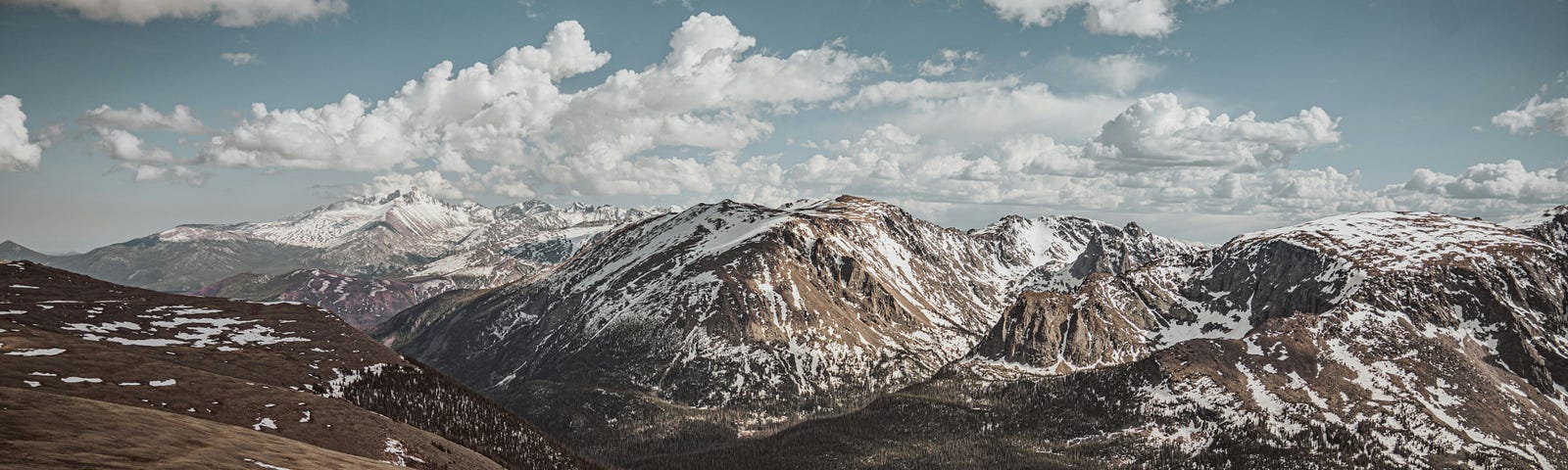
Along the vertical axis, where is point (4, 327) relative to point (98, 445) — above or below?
above

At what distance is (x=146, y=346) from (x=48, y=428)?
430ft

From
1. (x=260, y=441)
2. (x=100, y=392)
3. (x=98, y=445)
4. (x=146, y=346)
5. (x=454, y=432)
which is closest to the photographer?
(x=98, y=445)

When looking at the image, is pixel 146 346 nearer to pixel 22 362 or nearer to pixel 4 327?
pixel 4 327

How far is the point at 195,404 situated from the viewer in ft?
400

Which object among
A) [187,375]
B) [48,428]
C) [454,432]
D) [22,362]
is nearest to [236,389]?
[187,375]

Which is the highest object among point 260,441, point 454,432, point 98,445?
point 98,445

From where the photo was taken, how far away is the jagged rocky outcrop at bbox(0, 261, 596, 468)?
2766 inches

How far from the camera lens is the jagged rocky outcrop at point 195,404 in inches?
2766

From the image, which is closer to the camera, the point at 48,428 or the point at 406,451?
the point at 48,428

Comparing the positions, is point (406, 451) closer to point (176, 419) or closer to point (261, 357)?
point (176, 419)

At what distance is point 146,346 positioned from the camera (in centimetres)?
17062

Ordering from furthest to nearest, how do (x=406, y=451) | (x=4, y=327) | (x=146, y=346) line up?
1. (x=146, y=346)
2. (x=4, y=327)
3. (x=406, y=451)

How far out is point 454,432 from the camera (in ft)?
615

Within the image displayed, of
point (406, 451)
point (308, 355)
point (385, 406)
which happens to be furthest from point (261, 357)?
point (406, 451)
